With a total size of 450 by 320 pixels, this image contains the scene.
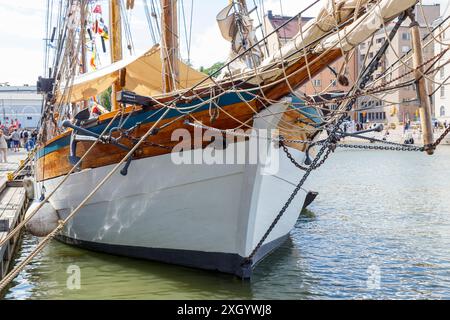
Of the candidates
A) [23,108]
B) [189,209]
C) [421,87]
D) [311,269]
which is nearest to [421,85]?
[421,87]

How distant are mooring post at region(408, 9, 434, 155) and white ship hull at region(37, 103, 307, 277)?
8.71 ft

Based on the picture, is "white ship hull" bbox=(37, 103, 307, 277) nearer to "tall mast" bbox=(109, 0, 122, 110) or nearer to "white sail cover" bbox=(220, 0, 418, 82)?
"white sail cover" bbox=(220, 0, 418, 82)

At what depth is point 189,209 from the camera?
9.38 m

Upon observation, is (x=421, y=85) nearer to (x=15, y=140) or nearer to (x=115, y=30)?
(x=115, y=30)

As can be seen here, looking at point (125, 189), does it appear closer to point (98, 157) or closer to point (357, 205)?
point (98, 157)

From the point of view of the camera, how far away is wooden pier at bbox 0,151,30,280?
10.5 metres

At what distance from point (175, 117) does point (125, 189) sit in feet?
5.19

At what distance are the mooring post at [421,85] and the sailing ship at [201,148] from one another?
0.43m

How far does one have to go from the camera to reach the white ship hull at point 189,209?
904 cm

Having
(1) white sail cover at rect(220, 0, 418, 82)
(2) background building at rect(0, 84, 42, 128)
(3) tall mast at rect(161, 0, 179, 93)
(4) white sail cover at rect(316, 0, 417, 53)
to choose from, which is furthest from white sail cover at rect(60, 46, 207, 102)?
(2) background building at rect(0, 84, 42, 128)

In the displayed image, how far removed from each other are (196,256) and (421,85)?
4585 millimetres

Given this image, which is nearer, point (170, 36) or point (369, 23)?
point (369, 23)

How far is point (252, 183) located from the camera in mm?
8859

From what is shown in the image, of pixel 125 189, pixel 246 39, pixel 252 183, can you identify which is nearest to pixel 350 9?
pixel 252 183
